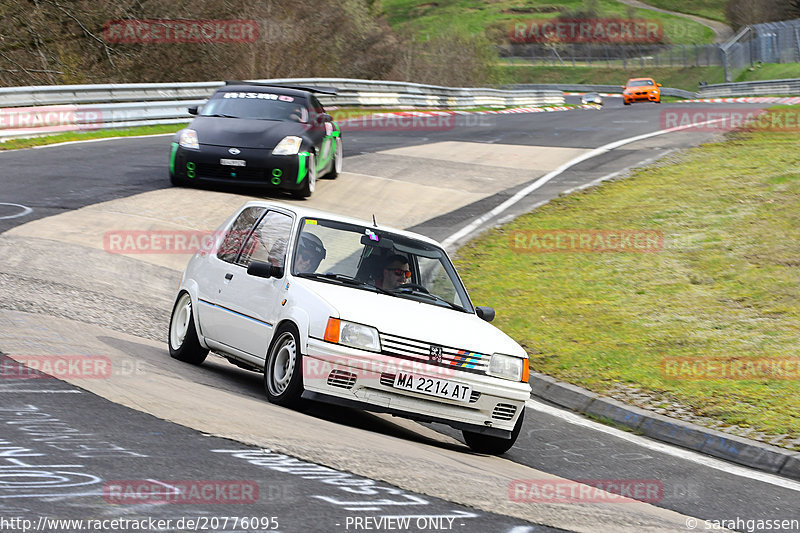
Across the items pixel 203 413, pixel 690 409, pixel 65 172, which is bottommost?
pixel 690 409

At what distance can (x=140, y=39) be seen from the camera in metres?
34.4

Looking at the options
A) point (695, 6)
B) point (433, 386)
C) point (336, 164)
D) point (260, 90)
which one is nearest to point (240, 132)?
point (260, 90)

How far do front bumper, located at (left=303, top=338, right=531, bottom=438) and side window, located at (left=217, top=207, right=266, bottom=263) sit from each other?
6.90ft

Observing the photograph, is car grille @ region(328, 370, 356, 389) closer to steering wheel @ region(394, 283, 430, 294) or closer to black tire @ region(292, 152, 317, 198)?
steering wheel @ region(394, 283, 430, 294)

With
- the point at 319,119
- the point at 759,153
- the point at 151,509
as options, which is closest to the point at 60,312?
the point at 151,509

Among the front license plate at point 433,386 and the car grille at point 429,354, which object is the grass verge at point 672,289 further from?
the front license plate at point 433,386

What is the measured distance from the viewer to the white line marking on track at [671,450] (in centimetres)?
757

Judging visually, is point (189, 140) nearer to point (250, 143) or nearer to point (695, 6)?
point (250, 143)

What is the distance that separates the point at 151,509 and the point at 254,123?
13.0 m

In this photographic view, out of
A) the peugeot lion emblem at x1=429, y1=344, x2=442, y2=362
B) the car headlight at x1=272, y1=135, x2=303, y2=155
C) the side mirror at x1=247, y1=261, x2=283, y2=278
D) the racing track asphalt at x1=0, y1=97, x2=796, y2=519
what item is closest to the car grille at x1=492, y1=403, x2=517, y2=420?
the racing track asphalt at x1=0, y1=97, x2=796, y2=519

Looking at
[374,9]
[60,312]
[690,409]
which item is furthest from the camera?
[374,9]

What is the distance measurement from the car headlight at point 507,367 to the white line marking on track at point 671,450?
0.26 metres

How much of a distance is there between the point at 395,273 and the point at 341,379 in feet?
4.81

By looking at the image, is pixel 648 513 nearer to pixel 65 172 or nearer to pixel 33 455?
pixel 33 455
